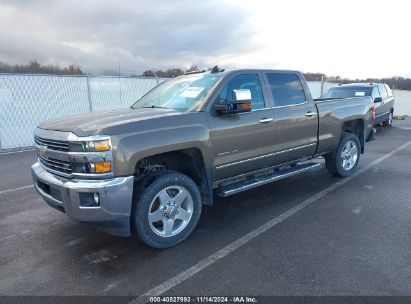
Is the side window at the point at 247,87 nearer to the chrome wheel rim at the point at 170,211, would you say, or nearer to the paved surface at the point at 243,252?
the chrome wheel rim at the point at 170,211

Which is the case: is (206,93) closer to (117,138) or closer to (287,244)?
(117,138)

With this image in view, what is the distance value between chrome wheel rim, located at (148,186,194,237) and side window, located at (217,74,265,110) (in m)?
1.30

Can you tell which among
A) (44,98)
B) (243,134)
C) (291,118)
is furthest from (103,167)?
(44,98)

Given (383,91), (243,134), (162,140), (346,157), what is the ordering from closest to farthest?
Result: (162,140), (243,134), (346,157), (383,91)

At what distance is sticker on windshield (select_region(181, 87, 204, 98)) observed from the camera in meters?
4.15

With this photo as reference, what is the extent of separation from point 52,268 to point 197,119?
7.12ft

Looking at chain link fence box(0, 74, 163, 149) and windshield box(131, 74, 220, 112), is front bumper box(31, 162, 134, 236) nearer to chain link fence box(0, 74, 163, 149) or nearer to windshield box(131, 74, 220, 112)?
windshield box(131, 74, 220, 112)

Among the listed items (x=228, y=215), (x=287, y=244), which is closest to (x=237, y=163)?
(x=228, y=215)

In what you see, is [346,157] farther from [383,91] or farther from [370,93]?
[383,91]

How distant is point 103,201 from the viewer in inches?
122

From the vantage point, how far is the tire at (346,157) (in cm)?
605

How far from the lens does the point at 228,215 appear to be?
14.9ft

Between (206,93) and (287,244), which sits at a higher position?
(206,93)

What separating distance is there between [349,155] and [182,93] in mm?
3773
